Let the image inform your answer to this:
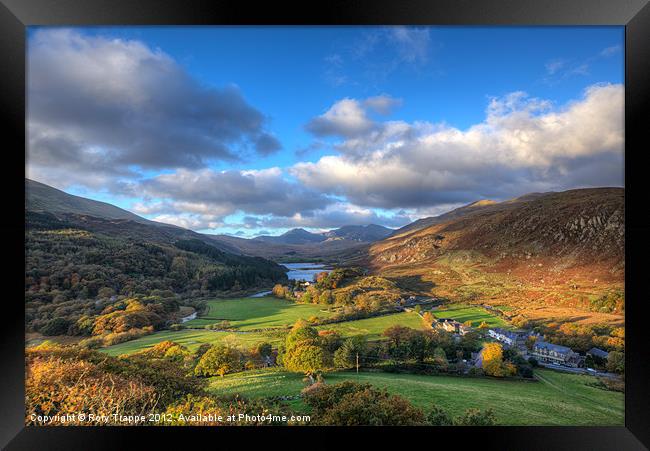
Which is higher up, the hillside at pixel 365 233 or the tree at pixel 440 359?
the hillside at pixel 365 233

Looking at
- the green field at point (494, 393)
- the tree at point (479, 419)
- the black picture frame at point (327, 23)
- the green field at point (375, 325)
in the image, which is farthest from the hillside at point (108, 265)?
the tree at point (479, 419)

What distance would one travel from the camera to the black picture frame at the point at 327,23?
6.92 ft

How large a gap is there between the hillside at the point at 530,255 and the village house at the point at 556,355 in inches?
13.1

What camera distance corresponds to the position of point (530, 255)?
2.81m

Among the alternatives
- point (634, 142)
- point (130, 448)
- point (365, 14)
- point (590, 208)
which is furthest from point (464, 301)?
Result: point (130, 448)

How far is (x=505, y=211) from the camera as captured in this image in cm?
284

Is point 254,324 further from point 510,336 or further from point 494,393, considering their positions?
point 510,336

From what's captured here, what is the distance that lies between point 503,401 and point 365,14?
14.6 ft

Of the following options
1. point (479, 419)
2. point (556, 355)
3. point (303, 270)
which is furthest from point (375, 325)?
point (556, 355)

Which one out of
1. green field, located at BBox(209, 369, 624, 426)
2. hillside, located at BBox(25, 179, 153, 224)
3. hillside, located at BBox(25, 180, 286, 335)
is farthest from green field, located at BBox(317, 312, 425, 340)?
hillside, located at BBox(25, 179, 153, 224)

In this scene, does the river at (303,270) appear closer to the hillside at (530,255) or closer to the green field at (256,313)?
the green field at (256,313)

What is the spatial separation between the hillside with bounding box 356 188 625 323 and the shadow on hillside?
0.06ft

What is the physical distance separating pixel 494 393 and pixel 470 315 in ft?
2.77

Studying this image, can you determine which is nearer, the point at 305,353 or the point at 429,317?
the point at 305,353
